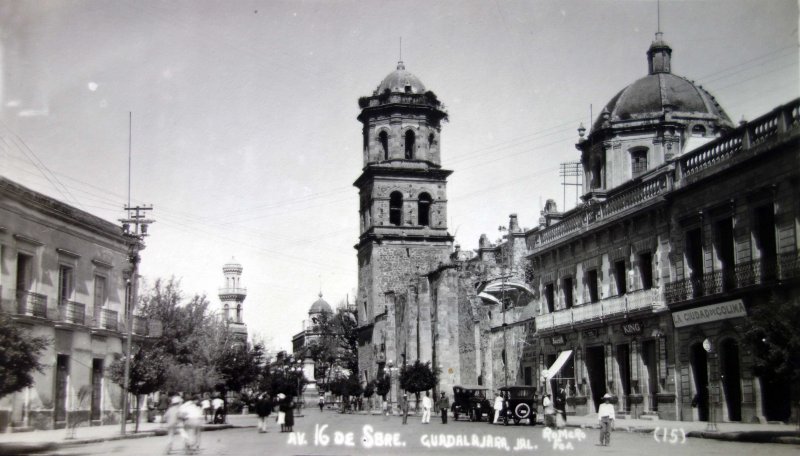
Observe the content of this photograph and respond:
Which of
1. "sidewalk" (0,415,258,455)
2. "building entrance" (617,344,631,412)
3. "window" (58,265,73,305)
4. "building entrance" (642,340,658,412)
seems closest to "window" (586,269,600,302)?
"building entrance" (617,344,631,412)

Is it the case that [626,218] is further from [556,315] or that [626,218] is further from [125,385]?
→ [125,385]

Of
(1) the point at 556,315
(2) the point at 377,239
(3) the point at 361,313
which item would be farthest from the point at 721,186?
(3) the point at 361,313

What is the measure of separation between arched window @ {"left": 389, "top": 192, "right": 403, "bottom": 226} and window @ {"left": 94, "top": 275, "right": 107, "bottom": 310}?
35476 millimetres

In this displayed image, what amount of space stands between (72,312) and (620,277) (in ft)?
60.8

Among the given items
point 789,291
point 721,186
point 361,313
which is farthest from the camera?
point 361,313

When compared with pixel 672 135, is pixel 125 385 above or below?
below

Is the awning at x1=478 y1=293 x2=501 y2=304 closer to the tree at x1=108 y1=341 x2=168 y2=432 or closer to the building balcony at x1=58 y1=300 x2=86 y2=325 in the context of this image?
the tree at x1=108 y1=341 x2=168 y2=432

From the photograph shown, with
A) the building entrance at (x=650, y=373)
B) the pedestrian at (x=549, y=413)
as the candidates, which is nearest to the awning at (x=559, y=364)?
the building entrance at (x=650, y=373)

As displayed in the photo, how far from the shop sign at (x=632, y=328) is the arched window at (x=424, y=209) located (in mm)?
36535

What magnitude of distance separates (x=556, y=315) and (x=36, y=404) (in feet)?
63.9

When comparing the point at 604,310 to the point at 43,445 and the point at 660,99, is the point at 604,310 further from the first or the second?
the point at 43,445

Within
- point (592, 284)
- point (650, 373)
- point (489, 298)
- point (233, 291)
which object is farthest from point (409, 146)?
point (233, 291)

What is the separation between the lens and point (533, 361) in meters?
40.6

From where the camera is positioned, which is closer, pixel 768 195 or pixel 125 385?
pixel 768 195
